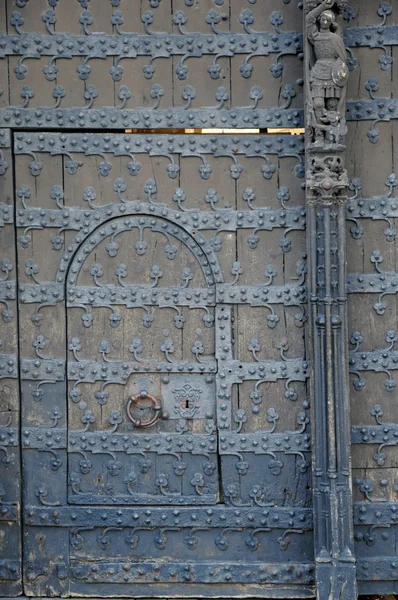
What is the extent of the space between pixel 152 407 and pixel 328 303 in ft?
2.39

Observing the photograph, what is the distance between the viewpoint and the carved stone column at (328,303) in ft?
9.34

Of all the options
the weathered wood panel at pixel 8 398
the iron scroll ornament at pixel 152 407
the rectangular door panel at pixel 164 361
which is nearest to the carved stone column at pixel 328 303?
the rectangular door panel at pixel 164 361

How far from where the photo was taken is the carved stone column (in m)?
2.85

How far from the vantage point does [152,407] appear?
305cm

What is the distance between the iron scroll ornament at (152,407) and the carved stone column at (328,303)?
55 cm

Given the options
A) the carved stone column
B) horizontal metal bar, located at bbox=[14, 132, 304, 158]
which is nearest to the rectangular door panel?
horizontal metal bar, located at bbox=[14, 132, 304, 158]

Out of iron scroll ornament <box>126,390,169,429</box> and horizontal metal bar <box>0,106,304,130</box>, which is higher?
horizontal metal bar <box>0,106,304,130</box>

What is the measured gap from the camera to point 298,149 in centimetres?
300

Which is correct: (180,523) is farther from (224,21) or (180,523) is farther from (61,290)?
(224,21)

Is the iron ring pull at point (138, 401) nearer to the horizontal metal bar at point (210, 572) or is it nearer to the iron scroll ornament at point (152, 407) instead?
the iron scroll ornament at point (152, 407)

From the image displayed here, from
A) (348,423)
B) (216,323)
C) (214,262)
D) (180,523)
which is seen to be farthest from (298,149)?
(180,523)

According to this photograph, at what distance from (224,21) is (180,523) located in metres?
1.79

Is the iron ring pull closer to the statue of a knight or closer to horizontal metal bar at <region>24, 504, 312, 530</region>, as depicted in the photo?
horizontal metal bar at <region>24, 504, 312, 530</region>

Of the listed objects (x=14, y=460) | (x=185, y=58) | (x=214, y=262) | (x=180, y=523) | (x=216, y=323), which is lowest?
(x=180, y=523)
